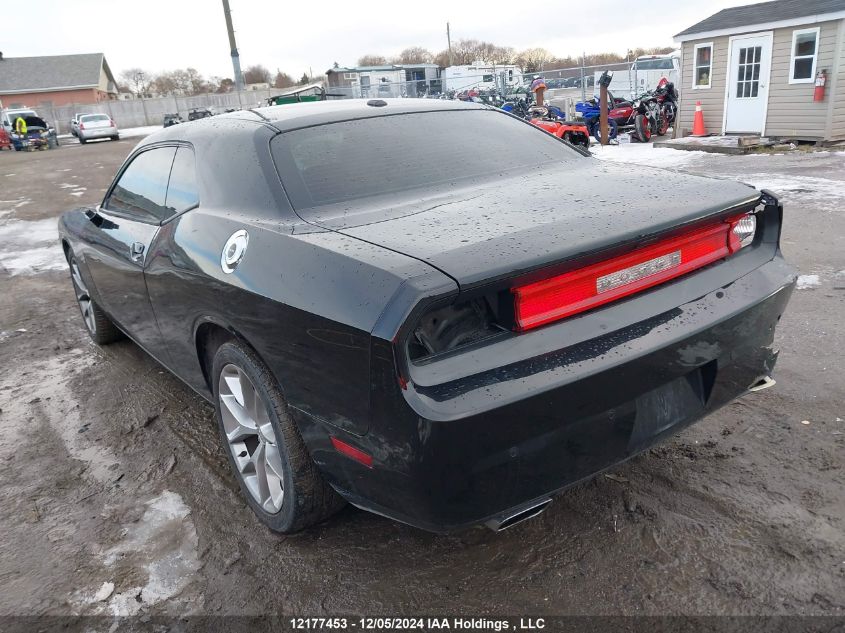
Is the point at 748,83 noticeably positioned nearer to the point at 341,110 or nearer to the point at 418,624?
the point at 341,110

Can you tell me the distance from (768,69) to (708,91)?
1.53 meters

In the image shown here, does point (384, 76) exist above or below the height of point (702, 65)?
above

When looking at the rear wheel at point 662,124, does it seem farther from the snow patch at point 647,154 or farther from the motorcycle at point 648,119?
the snow patch at point 647,154

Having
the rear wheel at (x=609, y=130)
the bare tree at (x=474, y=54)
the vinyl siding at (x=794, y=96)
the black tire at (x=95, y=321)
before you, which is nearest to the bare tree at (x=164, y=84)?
the bare tree at (x=474, y=54)

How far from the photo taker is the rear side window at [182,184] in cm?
300

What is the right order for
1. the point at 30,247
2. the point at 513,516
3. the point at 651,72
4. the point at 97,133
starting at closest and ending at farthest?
1. the point at 513,516
2. the point at 30,247
3. the point at 651,72
4. the point at 97,133

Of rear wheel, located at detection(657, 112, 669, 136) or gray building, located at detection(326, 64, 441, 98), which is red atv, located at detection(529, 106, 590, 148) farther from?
gray building, located at detection(326, 64, 441, 98)

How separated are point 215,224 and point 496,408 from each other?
151cm

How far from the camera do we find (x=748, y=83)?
14438 millimetres

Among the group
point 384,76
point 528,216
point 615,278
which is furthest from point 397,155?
point 384,76

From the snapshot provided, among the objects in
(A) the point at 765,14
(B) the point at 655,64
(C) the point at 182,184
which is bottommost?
(C) the point at 182,184

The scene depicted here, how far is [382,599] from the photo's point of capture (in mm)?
2250

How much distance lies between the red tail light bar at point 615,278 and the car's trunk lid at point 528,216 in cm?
8

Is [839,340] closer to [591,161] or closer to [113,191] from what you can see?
[591,161]
